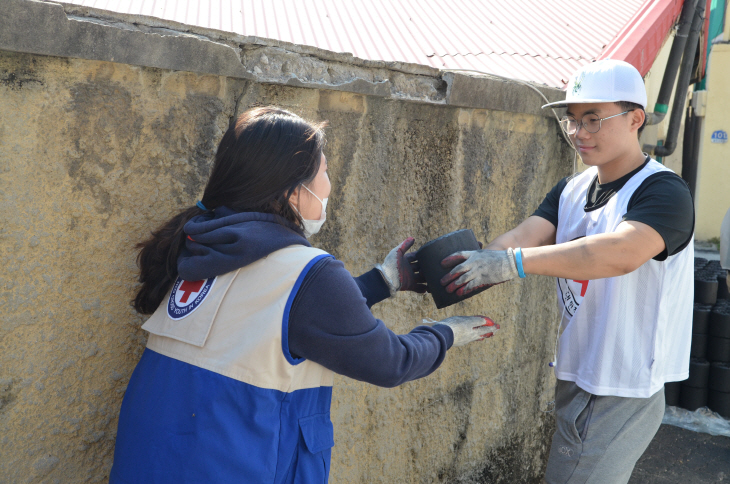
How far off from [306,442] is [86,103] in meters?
1.10

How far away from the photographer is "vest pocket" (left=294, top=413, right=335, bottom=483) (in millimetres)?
1368

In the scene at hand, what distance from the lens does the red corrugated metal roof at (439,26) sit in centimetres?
252

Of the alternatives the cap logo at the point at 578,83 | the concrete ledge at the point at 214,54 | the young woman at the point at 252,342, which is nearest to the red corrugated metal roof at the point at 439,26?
the concrete ledge at the point at 214,54

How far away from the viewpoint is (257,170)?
1.45 m

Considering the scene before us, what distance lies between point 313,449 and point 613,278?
4.16ft

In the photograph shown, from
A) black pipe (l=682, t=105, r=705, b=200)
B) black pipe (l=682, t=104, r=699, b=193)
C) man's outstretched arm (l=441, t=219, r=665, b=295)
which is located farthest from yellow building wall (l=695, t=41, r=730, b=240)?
man's outstretched arm (l=441, t=219, r=665, b=295)

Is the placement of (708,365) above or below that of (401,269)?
below

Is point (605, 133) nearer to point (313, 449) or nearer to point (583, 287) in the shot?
point (583, 287)

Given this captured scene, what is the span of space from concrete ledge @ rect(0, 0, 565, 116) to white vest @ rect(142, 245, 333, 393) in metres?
0.72

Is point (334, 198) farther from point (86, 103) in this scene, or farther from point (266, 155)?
point (86, 103)

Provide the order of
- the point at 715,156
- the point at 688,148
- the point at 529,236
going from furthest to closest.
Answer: the point at 688,148 < the point at 715,156 < the point at 529,236

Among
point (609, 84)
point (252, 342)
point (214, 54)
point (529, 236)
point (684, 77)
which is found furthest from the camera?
point (684, 77)

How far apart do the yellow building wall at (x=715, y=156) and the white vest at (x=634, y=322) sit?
33.3ft

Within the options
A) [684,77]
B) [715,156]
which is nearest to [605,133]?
[684,77]
